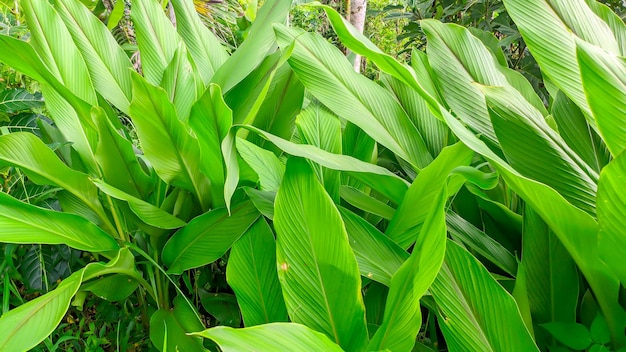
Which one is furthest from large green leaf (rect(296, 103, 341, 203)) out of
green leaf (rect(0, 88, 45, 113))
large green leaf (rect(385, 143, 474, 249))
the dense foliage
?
green leaf (rect(0, 88, 45, 113))

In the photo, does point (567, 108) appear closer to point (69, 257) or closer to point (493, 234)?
point (493, 234)

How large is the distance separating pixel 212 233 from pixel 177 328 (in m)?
0.17

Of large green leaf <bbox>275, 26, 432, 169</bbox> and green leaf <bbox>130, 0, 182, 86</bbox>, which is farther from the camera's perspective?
green leaf <bbox>130, 0, 182, 86</bbox>

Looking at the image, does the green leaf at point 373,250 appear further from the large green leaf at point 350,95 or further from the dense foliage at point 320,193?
the large green leaf at point 350,95

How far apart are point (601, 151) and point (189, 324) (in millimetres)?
726

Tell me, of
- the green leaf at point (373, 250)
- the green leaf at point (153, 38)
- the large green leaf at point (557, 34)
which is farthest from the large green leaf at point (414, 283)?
the green leaf at point (153, 38)

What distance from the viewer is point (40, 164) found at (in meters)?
0.69

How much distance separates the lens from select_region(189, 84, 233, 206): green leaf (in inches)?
24.1

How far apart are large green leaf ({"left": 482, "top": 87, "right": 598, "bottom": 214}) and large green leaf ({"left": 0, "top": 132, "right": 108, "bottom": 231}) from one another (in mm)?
684

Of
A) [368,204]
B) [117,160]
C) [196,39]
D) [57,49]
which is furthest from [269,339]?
[196,39]

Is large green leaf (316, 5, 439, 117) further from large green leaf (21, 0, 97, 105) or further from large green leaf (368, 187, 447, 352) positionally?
large green leaf (21, 0, 97, 105)

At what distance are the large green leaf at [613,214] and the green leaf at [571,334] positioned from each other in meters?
0.09

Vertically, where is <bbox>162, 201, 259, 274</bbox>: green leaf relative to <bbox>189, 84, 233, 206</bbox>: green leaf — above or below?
below

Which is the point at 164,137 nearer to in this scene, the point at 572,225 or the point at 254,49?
the point at 254,49
